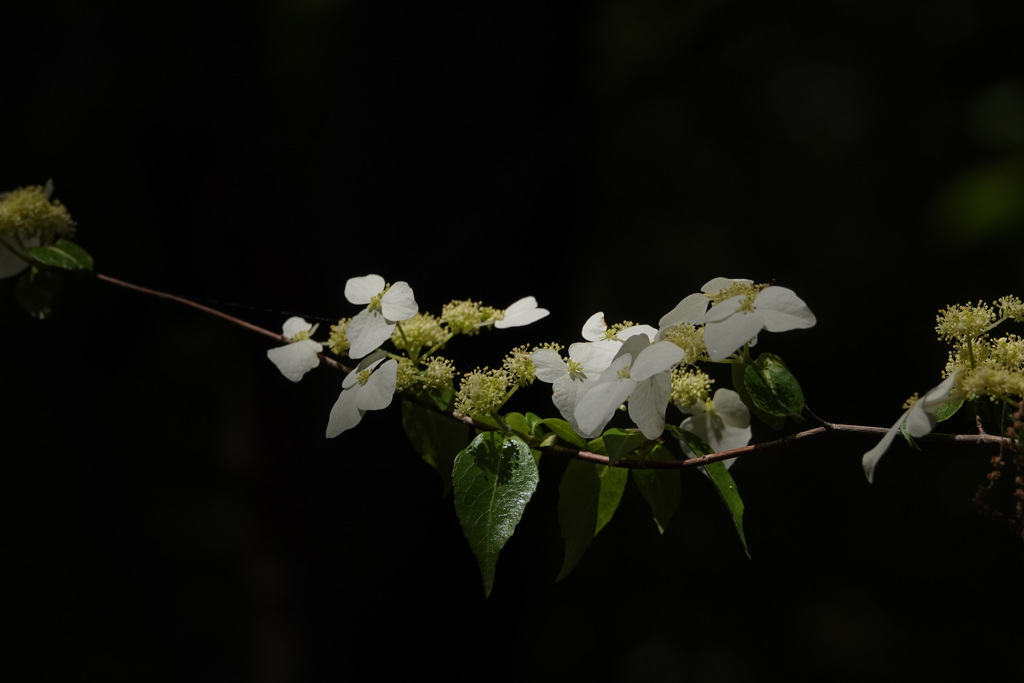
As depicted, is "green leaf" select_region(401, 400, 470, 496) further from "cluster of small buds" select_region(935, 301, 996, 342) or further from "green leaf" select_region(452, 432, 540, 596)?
"cluster of small buds" select_region(935, 301, 996, 342)

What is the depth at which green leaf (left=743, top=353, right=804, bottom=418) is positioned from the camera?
33cm

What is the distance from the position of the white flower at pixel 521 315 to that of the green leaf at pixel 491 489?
86 mm

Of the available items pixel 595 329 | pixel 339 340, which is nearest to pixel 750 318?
pixel 595 329

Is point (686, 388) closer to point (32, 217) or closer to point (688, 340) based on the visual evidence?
point (688, 340)

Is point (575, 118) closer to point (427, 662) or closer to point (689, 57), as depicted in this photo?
point (689, 57)

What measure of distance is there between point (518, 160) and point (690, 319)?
86 cm

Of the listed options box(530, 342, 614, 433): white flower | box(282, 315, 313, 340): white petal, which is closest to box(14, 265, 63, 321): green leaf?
box(282, 315, 313, 340): white petal

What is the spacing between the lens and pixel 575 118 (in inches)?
47.8

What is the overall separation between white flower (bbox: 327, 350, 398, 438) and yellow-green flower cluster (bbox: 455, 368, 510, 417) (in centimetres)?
4

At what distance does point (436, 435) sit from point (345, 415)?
6cm

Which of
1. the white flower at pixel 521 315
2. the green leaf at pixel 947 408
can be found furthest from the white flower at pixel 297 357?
the green leaf at pixel 947 408

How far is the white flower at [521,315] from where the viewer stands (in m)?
0.42

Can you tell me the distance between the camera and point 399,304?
1.26 feet

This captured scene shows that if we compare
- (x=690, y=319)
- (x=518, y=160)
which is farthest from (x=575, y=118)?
(x=690, y=319)
